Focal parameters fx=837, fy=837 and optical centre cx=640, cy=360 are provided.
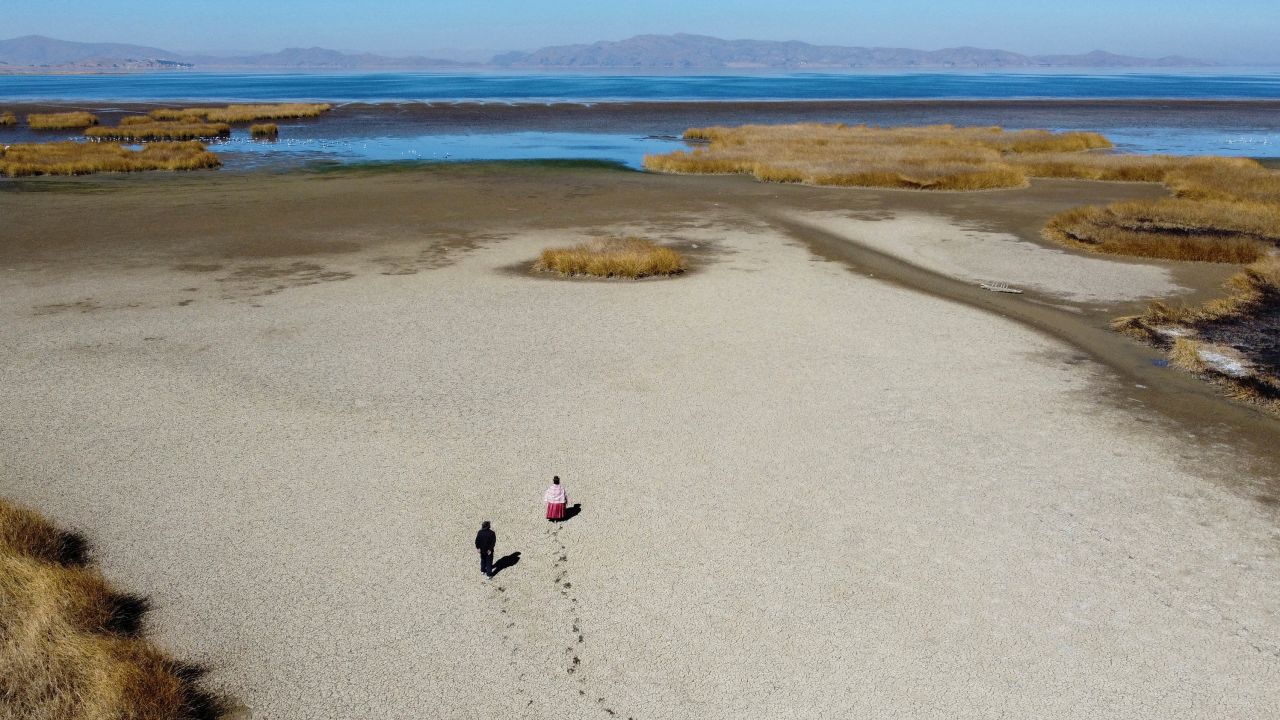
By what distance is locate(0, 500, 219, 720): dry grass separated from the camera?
24.2ft

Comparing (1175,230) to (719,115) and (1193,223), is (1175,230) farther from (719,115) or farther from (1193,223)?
(719,115)

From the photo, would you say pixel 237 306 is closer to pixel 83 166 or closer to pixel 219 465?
pixel 219 465

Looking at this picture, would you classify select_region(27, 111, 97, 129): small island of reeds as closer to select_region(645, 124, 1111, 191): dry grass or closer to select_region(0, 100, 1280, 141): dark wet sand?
select_region(0, 100, 1280, 141): dark wet sand

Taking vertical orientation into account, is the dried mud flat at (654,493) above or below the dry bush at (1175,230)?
below

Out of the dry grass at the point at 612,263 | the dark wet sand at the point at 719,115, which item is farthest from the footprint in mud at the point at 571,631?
the dark wet sand at the point at 719,115

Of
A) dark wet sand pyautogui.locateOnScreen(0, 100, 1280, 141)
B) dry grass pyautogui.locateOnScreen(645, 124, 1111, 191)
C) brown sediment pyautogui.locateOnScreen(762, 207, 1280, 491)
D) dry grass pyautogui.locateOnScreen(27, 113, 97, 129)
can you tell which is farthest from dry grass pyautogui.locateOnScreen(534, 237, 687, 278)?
dry grass pyautogui.locateOnScreen(27, 113, 97, 129)

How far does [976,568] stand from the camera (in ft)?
32.3

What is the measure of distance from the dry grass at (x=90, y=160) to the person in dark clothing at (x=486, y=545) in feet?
163

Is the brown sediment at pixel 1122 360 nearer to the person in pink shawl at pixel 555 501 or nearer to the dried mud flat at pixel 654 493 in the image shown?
the dried mud flat at pixel 654 493

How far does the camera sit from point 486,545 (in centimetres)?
945

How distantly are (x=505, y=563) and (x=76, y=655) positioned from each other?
4.27 m

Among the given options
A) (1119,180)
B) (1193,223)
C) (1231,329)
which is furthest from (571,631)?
(1119,180)

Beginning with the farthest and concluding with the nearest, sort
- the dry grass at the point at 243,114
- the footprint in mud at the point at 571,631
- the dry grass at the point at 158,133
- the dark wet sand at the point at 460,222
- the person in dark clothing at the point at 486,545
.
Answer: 1. the dry grass at the point at 243,114
2. the dry grass at the point at 158,133
3. the dark wet sand at the point at 460,222
4. the person in dark clothing at the point at 486,545
5. the footprint in mud at the point at 571,631

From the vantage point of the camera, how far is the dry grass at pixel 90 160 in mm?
46875
